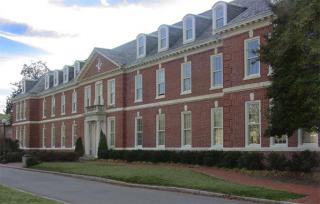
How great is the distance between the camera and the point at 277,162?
23781mm

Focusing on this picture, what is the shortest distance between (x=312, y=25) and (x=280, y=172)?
8.90m

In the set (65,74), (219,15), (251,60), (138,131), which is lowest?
(138,131)

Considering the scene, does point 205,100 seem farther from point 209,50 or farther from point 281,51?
point 281,51

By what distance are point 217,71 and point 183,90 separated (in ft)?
12.1

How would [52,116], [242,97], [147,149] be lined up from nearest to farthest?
[242,97], [147,149], [52,116]

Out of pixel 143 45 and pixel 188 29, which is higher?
pixel 188 29

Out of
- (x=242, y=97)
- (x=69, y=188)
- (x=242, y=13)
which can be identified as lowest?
(x=69, y=188)

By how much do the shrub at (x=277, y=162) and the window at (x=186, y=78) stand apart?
10570 millimetres

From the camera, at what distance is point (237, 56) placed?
28.0m

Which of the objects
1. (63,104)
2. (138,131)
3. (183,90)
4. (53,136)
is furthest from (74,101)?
(183,90)

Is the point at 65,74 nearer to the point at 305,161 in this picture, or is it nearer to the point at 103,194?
the point at 305,161

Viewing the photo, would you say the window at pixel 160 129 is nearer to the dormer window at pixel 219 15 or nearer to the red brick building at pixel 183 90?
the red brick building at pixel 183 90

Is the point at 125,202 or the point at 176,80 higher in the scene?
the point at 176,80

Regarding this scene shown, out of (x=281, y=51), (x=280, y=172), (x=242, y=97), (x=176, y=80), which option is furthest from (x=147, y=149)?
(x=281, y=51)
